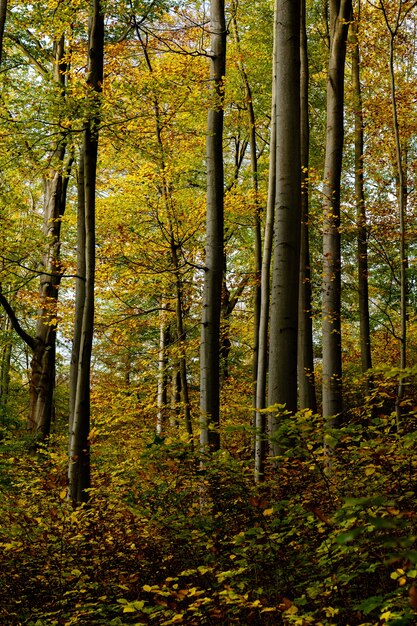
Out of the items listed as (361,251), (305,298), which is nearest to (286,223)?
(305,298)

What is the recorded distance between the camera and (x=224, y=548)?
439 centimetres

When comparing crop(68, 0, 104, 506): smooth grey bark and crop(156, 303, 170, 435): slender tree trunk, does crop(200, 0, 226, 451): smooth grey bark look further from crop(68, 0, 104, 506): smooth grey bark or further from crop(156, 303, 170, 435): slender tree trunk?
crop(156, 303, 170, 435): slender tree trunk

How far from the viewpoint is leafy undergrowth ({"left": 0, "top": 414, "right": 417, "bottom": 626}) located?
324 cm

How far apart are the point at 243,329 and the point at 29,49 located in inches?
325

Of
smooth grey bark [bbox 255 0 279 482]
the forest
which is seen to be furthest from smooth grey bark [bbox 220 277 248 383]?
smooth grey bark [bbox 255 0 279 482]

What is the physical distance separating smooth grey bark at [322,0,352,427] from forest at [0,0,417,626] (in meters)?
0.04

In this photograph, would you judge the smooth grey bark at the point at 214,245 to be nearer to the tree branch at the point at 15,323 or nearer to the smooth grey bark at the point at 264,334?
the smooth grey bark at the point at 264,334

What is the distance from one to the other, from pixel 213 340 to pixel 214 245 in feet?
4.46

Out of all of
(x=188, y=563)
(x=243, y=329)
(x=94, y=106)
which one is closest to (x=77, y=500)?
(x=188, y=563)

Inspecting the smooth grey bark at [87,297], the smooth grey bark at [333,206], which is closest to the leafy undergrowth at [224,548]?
the smooth grey bark at [87,297]

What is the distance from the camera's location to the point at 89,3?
7629 millimetres

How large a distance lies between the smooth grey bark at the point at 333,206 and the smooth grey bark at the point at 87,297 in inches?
150

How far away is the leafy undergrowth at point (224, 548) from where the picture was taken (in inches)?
127

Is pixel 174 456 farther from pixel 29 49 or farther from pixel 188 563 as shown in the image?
pixel 29 49
